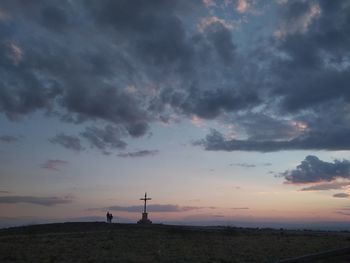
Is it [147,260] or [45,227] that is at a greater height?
[45,227]

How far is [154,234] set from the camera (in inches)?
1950

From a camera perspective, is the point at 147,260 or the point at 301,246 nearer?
the point at 147,260

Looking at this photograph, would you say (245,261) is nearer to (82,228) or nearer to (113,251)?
(113,251)

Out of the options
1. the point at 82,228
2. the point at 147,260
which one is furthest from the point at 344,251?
the point at 82,228

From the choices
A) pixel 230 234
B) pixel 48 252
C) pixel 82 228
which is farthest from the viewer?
pixel 82 228

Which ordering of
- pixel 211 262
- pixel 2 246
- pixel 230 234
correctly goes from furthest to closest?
pixel 230 234, pixel 2 246, pixel 211 262

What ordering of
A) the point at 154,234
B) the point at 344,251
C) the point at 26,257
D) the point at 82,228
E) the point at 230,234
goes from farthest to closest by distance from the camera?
the point at 82,228 < the point at 230,234 < the point at 154,234 < the point at 26,257 < the point at 344,251

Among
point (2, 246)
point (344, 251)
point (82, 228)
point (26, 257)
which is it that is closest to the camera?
point (344, 251)

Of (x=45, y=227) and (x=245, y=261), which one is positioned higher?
(x=45, y=227)

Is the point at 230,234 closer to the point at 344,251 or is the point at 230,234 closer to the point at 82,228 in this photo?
the point at 82,228

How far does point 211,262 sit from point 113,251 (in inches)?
349

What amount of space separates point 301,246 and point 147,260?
47.6ft

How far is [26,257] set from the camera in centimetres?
2947

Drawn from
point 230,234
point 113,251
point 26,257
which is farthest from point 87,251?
point 230,234
